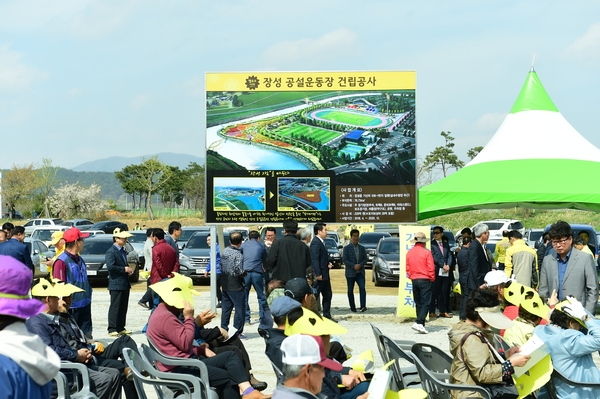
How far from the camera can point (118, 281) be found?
12617mm

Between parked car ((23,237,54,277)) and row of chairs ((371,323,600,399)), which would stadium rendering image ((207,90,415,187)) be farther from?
parked car ((23,237,54,277))

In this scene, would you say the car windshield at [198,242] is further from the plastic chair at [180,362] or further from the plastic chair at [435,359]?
the plastic chair at [435,359]

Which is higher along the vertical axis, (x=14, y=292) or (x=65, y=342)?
(x=14, y=292)

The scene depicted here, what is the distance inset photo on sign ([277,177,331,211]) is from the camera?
51.6ft

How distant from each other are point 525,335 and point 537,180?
872 centimetres

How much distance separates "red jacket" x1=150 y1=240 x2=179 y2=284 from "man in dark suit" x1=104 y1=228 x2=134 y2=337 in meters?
0.41

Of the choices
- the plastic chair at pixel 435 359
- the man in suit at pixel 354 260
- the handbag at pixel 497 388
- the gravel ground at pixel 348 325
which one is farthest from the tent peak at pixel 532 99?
the handbag at pixel 497 388

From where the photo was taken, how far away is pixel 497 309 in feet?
19.9

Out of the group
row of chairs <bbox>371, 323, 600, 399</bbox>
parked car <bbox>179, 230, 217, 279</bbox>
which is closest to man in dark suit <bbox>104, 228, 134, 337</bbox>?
row of chairs <bbox>371, 323, 600, 399</bbox>

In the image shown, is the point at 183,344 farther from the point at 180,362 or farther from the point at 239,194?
the point at 239,194

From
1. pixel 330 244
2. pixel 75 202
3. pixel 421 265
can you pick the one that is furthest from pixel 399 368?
pixel 75 202

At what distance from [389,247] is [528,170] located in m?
9.73

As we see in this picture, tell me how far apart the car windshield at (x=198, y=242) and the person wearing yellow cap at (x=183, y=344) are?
1806 centimetres

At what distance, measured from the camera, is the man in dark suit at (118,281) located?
12.6 metres
